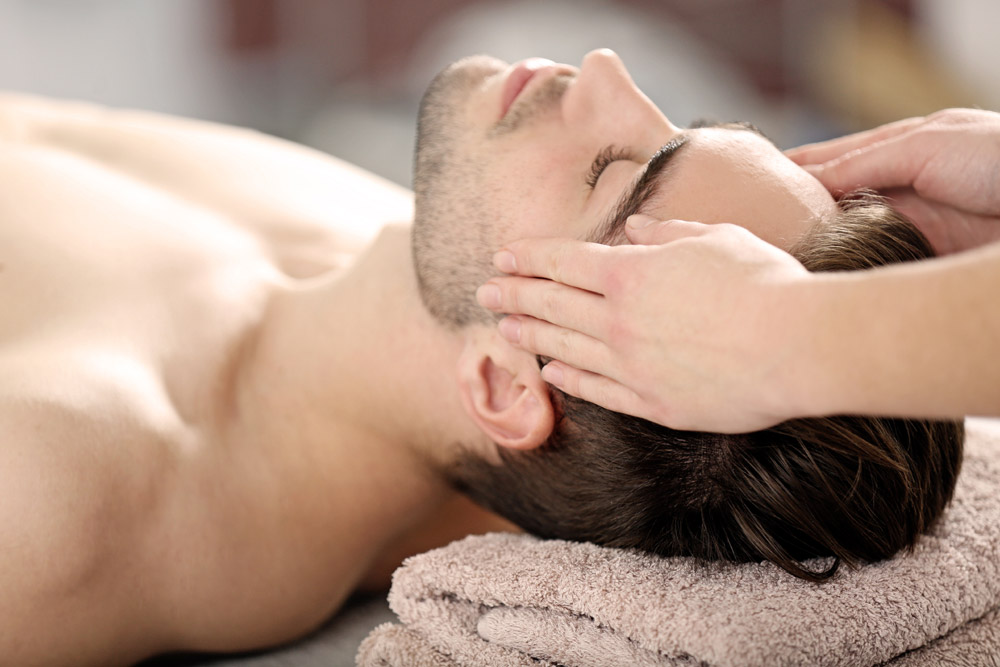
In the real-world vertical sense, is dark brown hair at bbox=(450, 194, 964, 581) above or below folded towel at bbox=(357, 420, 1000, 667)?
above

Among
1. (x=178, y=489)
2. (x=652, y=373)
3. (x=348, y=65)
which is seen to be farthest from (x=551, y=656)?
(x=348, y=65)

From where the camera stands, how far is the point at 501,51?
3916 millimetres

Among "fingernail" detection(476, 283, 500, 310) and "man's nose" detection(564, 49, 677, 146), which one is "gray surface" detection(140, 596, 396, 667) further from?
"man's nose" detection(564, 49, 677, 146)

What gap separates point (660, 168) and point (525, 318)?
0.66ft

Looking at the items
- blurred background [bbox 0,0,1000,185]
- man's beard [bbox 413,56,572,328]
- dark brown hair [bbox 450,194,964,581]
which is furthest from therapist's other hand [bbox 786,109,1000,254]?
blurred background [bbox 0,0,1000,185]

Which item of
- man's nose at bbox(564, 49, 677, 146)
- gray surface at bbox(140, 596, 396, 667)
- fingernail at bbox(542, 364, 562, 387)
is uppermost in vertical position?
man's nose at bbox(564, 49, 677, 146)

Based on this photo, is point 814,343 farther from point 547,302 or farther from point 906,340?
point 547,302

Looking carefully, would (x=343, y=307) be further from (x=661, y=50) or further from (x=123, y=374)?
(x=661, y=50)

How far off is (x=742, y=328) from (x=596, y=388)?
0.52 feet

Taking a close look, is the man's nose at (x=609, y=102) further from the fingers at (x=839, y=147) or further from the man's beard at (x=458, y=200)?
the fingers at (x=839, y=147)

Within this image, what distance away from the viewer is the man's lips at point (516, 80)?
3.62 ft

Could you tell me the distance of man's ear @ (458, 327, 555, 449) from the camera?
0.92m

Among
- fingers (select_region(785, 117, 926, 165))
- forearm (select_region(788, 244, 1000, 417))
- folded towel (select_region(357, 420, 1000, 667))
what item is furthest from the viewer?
fingers (select_region(785, 117, 926, 165))

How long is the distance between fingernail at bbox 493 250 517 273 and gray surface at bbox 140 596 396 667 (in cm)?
47
